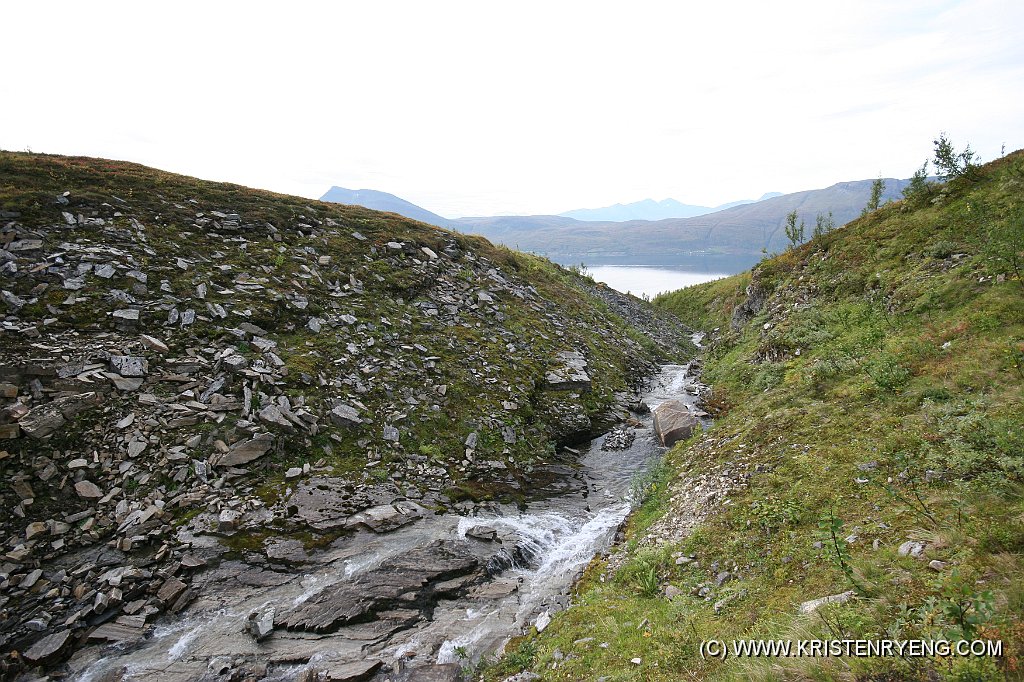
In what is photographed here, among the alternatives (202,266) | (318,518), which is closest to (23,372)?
(202,266)

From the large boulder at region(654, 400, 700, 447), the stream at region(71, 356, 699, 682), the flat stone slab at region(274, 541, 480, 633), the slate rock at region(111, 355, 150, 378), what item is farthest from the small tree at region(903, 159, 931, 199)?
the slate rock at region(111, 355, 150, 378)

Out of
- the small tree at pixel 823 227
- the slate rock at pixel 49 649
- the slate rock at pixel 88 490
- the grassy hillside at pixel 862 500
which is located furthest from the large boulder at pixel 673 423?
the slate rock at pixel 88 490

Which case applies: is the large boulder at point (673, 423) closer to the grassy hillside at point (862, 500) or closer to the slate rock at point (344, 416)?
the grassy hillside at point (862, 500)

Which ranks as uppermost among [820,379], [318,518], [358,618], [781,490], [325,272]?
[325,272]

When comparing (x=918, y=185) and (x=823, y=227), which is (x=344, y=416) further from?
(x=823, y=227)

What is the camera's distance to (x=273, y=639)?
9555 mm

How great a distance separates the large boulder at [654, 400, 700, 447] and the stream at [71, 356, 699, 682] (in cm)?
491

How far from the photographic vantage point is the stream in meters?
8.98

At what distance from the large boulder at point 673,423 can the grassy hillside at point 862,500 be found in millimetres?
1688

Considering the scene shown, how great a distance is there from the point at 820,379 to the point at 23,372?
79.9 ft

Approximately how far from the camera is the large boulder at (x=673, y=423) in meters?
19.1

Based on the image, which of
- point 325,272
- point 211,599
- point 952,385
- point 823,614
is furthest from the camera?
point 325,272

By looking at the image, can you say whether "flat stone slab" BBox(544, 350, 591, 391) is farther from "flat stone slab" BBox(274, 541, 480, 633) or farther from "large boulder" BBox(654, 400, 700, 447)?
"flat stone slab" BBox(274, 541, 480, 633)

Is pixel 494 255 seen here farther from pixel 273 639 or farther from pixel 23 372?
pixel 273 639
